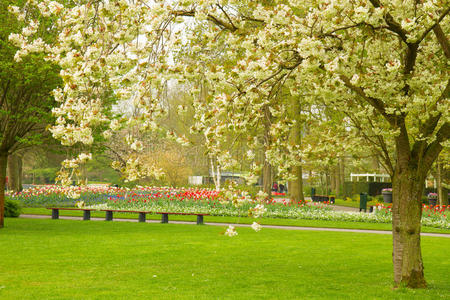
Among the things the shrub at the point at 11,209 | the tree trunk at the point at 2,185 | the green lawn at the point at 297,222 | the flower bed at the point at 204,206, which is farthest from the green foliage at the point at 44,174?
the tree trunk at the point at 2,185

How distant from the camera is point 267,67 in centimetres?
593

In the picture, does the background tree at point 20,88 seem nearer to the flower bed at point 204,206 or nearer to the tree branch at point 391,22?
the flower bed at point 204,206

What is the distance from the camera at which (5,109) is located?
1579cm

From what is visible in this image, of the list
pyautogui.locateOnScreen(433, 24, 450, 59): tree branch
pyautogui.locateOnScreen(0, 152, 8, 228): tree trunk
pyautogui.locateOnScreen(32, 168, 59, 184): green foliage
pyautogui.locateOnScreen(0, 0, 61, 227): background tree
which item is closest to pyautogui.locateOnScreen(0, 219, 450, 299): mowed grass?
pyautogui.locateOnScreen(0, 152, 8, 228): tree trunk

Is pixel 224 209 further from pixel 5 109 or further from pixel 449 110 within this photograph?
pixel 449 110

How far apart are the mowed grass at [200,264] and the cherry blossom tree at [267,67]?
1.64m

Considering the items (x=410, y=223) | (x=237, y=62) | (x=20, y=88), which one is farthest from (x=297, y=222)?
(x=237, y=62)

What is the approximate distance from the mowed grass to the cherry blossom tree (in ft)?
5.37

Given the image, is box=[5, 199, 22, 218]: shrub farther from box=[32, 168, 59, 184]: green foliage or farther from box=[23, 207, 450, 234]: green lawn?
box=[32, 168, 59, 184]: green foliage

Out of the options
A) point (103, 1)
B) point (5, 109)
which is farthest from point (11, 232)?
point (103, 1)

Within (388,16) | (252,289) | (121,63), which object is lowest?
(252,289)

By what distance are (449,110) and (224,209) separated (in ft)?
49.4

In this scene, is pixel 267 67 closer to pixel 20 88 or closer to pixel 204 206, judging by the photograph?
pixel 20 88

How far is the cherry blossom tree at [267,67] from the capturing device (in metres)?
5.52
